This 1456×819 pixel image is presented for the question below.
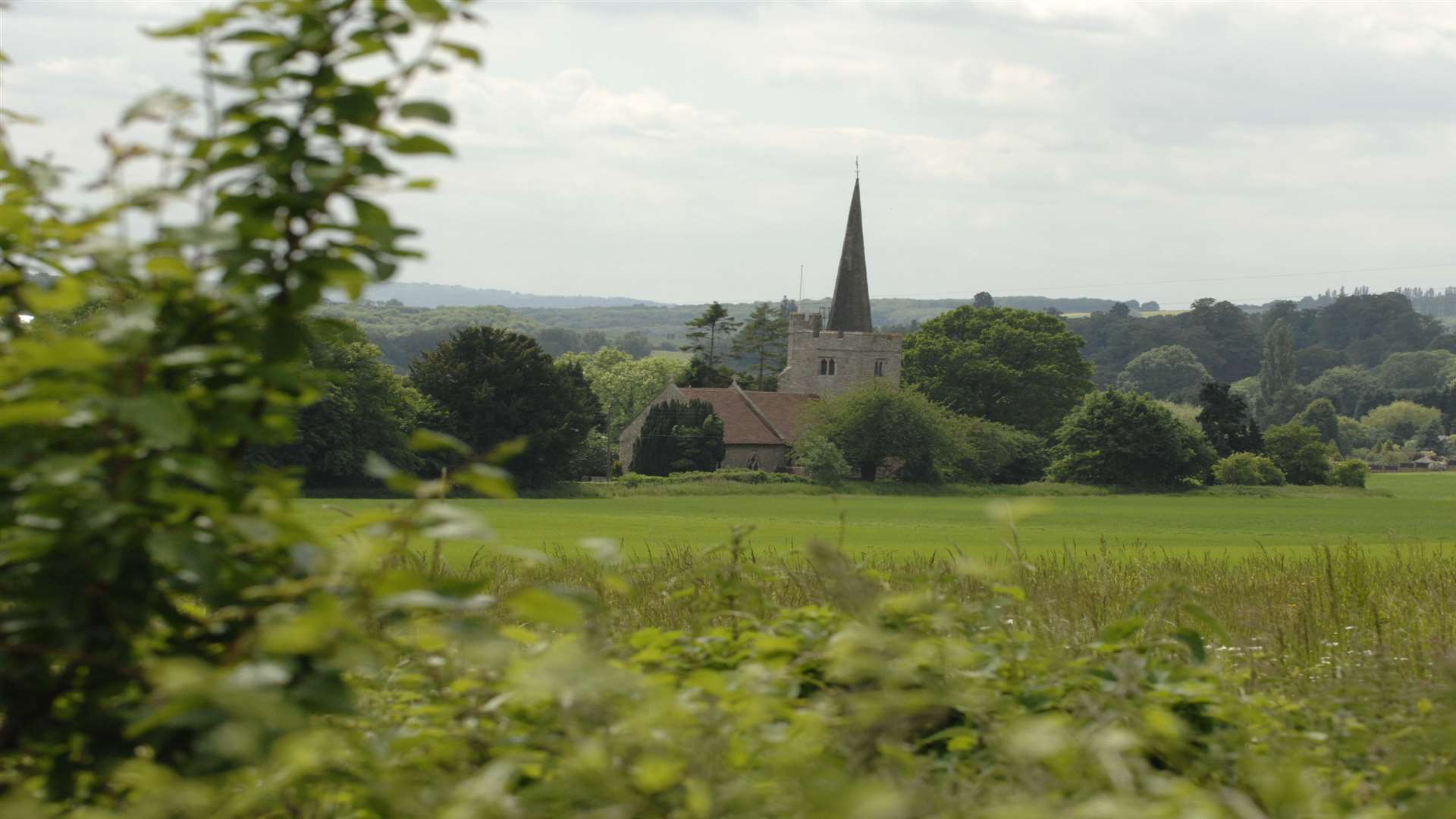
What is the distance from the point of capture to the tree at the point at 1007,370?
9900 cm

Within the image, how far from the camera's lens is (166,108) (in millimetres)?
2311

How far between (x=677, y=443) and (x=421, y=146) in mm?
85795

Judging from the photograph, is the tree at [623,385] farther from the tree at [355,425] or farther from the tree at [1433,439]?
the tree at [1433,439]

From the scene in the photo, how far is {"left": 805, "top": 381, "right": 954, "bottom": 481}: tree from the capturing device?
278ft

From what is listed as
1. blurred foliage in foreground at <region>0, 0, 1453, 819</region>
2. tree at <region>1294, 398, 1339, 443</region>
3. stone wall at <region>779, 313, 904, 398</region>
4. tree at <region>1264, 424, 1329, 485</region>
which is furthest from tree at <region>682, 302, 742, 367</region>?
blurred foliage in foreground at <region>0, 0, 1453, 819</region>

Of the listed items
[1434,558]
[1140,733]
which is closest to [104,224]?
[1140,733]

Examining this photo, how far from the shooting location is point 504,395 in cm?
7325

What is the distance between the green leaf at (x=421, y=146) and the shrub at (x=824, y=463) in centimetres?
8093

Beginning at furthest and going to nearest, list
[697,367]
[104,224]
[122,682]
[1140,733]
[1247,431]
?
[697,367] < [1247,431] < [1140,733] < [104,224] < [122,682]

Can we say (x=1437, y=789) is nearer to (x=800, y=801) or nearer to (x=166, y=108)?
(x=800, y=801)

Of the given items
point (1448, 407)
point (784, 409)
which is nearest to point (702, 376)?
point (784, 409)

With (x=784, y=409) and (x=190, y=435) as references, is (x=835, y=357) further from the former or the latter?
(x=190, y=435)

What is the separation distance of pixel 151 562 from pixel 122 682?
0.19 m

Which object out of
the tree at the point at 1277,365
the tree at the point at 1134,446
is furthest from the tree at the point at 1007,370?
the tree at the point at 1277,365
